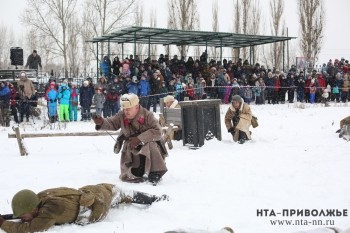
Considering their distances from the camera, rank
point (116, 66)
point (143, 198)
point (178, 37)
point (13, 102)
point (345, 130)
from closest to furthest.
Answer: point (143, 198), point (345, 130), point (13, 102), point (116, 66), point (178, 37)

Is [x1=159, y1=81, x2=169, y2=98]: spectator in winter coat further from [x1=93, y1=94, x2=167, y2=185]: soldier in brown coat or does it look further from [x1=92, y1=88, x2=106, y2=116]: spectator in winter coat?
[x1=93, y1=94, x2=167, y2=185]: soldier in brown coat

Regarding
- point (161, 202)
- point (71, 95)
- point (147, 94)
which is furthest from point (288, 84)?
point (161, 202)

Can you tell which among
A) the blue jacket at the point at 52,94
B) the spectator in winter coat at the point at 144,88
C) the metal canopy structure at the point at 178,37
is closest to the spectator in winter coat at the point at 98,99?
the blue jacket at the point at 52,94

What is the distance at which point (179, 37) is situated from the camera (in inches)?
874

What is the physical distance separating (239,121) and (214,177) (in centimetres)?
381

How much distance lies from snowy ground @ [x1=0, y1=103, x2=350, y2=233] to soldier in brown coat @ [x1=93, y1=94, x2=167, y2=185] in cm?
24

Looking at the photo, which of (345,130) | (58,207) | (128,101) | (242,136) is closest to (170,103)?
(242,136)

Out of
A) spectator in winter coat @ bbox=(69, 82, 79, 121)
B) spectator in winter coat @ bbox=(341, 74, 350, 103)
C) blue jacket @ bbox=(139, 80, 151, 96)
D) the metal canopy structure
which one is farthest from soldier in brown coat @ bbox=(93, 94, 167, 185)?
spectator in winter coat @ bbox=(341, 74, 350, 103)

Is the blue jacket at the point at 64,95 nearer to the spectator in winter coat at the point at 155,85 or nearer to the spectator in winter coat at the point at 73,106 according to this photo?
the spectator in winter coat at the point at 73,106

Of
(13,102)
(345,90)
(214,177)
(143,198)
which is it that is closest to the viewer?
(143,198)

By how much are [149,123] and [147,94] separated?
11652mm

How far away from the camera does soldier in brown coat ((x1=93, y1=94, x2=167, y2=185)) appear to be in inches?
255

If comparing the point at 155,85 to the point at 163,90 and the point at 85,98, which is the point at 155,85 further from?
the point at 85,98

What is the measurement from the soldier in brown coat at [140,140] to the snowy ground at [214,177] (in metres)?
0.24
